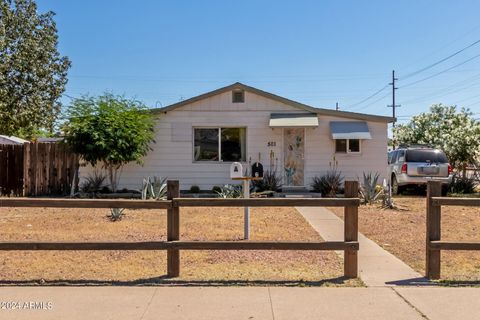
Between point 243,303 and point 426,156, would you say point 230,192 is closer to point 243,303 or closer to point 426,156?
point 426,156

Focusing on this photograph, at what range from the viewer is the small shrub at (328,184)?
16.3 m

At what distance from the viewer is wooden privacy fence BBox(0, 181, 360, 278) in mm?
5816

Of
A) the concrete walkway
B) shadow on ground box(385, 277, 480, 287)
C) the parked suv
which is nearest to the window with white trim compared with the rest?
the parked suv

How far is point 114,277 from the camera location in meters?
6.14

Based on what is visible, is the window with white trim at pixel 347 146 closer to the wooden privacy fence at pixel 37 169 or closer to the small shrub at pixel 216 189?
the small shrub at pixel 216 189

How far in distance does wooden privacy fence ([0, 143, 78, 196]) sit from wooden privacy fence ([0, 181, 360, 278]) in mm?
11795

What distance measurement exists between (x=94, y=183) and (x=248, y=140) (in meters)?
5.69

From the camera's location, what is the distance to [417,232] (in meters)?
9.59

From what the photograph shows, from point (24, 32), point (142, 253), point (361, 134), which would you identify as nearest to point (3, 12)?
point (24, 32)

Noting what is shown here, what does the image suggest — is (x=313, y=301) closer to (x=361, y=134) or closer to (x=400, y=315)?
(x=400, y=315)

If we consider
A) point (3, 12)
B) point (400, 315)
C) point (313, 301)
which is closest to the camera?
point (400, 315)

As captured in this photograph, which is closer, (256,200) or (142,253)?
(256,200)

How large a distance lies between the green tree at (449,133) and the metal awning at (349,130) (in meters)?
5.87

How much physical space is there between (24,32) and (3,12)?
1.46 metres
